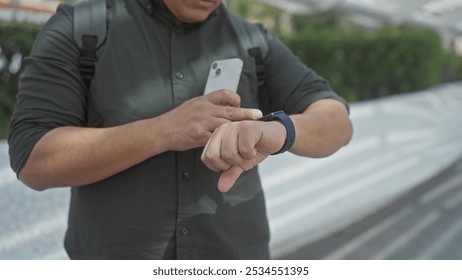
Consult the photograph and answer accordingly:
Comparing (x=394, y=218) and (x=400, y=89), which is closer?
(x=394, y=218)

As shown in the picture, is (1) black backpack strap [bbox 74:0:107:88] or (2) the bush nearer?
(1) black backpack strap [bbox 74:0:107:88]

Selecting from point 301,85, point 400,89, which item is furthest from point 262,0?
point 301,85

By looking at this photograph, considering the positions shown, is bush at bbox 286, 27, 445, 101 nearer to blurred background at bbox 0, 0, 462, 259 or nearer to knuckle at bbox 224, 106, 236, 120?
blurred background at bbox 0, 0, 462, 259

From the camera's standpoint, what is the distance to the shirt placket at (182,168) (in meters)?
1.15

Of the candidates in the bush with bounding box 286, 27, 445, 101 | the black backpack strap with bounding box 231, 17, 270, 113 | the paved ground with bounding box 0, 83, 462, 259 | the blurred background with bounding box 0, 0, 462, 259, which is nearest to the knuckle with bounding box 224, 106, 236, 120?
the black backpack strap with bounding box 231, 17, 270, 113

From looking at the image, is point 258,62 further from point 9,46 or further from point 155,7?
point 9,46

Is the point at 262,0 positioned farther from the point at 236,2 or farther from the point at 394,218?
the point at 394,218

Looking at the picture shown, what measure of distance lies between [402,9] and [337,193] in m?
9.54

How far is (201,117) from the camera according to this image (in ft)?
3.18

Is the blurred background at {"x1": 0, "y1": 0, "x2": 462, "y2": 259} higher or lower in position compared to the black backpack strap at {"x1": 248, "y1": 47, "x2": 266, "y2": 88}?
lower

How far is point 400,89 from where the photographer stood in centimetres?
731

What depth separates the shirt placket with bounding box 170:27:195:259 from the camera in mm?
1146

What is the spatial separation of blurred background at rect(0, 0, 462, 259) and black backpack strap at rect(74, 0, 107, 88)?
0.60m
